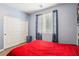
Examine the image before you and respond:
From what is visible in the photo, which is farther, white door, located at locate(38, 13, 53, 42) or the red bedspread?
white door, located at locate(38, 13, 53, 42)

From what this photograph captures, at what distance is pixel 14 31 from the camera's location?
1.42 meters

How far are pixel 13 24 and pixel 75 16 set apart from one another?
92cm

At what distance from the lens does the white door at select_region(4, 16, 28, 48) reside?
4.52ft

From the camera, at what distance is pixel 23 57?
1.37m

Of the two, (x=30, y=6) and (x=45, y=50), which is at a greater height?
(x=30, y=6)

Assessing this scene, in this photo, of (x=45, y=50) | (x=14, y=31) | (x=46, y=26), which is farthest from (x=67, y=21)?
(x=14, y=31)

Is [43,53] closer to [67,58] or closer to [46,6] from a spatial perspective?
[67,58]

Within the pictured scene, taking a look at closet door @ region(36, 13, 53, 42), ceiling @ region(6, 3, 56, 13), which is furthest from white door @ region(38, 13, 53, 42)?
ceiling @ region(6, 3, 56, 13)

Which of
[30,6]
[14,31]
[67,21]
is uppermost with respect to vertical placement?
[30,6]

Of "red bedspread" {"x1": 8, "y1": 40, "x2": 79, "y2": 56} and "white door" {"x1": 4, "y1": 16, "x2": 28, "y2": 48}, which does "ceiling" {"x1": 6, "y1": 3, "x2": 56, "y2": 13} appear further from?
"red bedspread" {"x1": 8, "y1": 40, "x2": 79, "y2": 56}

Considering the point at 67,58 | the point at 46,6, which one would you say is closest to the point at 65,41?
the point at 67,58

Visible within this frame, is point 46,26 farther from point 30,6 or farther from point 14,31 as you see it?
point 14,31

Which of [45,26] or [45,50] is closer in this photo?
[45,50]

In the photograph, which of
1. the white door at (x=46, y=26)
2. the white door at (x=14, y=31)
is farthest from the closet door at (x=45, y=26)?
the white door at (x=14, y=31)
